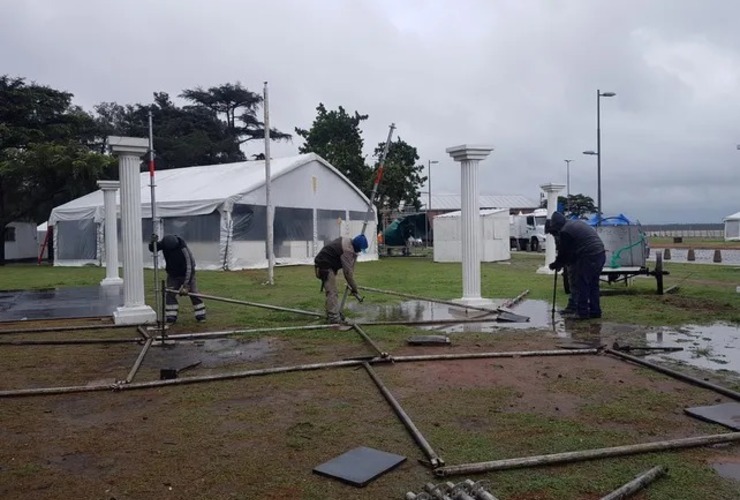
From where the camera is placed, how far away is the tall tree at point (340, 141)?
1462 inches

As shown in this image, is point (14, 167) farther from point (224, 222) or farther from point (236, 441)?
point (236, 441)

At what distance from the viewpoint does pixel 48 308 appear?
40.4 feet

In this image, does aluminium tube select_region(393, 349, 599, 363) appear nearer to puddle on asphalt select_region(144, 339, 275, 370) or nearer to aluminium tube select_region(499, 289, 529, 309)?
puddle on asphalt select_region(144, 339, 275, 370)

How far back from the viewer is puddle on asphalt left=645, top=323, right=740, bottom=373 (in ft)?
22.2

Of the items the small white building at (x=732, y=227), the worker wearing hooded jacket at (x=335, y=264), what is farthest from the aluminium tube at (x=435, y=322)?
the small white building at (x=732, y=227)

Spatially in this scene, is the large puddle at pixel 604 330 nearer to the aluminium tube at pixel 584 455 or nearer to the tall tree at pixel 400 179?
the aluminium tube at pixel 584 455

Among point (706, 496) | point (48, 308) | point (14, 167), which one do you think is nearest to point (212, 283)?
point (48, 308)

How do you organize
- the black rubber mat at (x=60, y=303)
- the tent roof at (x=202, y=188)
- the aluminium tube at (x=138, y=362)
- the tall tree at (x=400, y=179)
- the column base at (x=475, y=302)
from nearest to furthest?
the aluminium tube at (x=138, y=362)
the black rubber mat at (x=60, y=303)
the column base at (x=475, y=302)
the tent roof at (x=202, y=188)
the tall tree at (x=400, y=179)

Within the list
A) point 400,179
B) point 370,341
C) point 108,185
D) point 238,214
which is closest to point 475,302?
point 370,341

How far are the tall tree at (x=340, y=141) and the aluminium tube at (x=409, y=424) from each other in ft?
103

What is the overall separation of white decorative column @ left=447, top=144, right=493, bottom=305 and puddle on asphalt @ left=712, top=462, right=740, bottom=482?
7.73 meters

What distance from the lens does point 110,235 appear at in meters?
17.6

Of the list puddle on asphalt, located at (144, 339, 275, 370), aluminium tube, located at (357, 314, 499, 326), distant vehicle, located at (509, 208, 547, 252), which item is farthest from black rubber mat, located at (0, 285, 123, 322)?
distant vehicle, located at (509, 208, 547, 252)

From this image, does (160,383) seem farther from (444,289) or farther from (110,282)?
(110,282)
